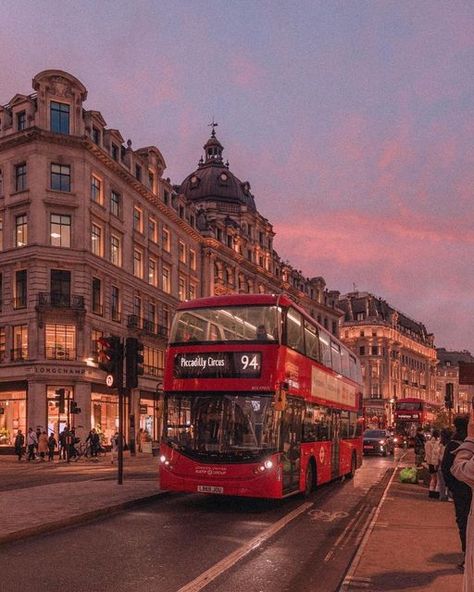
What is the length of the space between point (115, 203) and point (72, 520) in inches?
1542

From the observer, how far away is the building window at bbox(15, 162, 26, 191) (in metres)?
44.8

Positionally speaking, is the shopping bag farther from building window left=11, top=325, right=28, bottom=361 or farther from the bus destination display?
building window left=11, top=325, right=28, bottom=361

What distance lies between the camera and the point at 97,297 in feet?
153

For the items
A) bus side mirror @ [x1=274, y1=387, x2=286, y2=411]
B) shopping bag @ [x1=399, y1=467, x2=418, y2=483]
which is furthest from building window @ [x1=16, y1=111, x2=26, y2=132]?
bus side mirror @ [x1=274, y1=387, x2=286, y2=411]

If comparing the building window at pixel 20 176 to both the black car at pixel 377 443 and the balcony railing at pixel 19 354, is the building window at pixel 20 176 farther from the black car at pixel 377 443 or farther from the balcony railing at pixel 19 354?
the black car at pixel 377 443

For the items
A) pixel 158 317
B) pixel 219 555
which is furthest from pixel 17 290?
pixel 219 555

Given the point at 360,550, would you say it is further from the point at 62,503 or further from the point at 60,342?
the point at 60,342

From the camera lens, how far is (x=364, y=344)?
13275cm

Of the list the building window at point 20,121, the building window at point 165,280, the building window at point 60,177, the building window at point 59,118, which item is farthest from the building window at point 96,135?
the building window at point 165,280

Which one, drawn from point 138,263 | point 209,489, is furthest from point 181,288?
point 209,489

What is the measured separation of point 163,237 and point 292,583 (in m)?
51.0

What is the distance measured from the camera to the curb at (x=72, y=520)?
36.1ft

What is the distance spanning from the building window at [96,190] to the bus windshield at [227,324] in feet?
107

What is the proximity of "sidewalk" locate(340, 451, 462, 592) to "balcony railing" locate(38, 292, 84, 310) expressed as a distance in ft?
102
